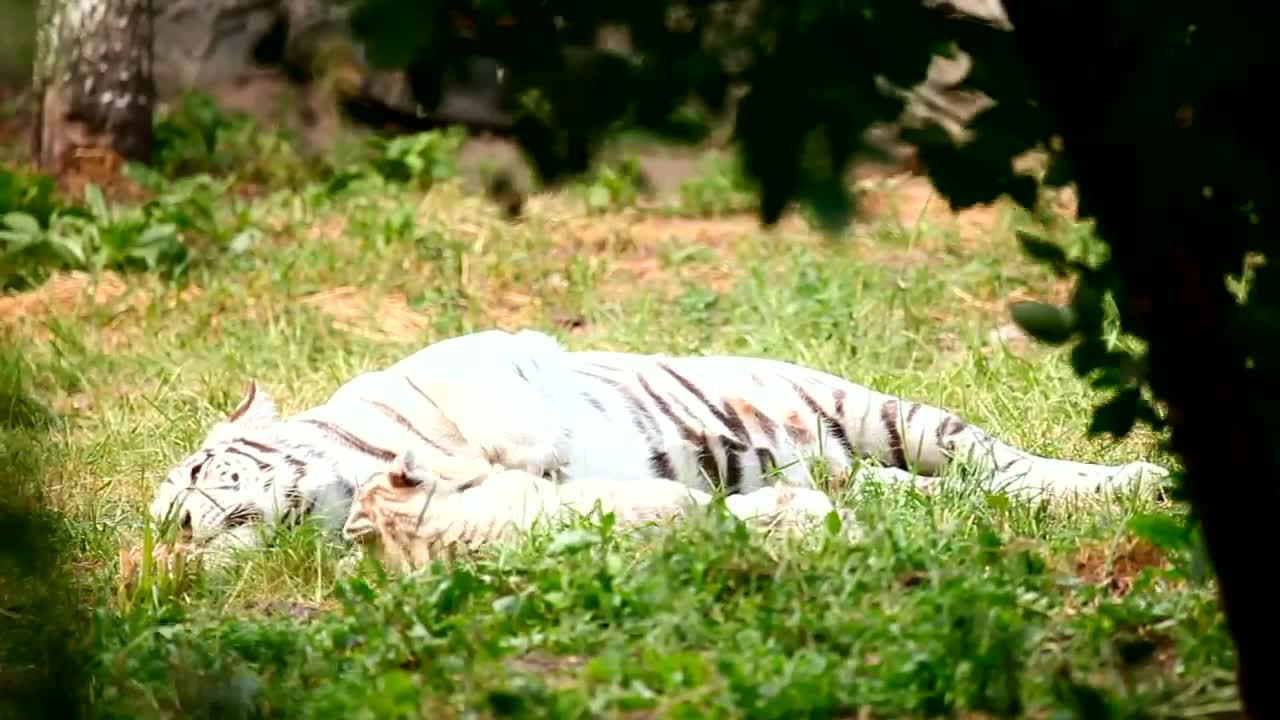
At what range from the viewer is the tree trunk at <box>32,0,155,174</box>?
8375 mm

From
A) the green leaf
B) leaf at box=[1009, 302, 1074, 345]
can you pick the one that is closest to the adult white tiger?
the green leaf

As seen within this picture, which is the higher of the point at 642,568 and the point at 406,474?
the point at 642,568

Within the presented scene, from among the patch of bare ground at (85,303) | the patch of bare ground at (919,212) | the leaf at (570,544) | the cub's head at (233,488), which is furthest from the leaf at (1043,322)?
the patch of bare ground at (85,303)

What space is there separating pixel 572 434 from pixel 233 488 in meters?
0.80

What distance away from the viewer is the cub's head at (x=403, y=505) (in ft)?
12.5

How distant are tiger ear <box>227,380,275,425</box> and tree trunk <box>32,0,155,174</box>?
4431mm

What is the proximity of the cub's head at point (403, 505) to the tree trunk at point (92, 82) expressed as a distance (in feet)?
16.5

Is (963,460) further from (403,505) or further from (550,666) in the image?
(550,666)

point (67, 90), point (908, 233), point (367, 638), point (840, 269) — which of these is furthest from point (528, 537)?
point (67, 90)

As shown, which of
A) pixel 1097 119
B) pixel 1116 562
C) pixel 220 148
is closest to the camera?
pixel 1097 119

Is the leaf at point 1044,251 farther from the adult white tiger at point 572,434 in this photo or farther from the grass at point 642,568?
the adult white tiger at point 572,434

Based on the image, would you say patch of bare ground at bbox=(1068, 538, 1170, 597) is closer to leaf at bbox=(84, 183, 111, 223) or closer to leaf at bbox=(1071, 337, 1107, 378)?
leaf at bbox=(1071, 337, 1107, 378)

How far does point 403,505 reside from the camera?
390 cm

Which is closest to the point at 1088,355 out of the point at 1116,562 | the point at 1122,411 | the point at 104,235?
the point at 1122,411
